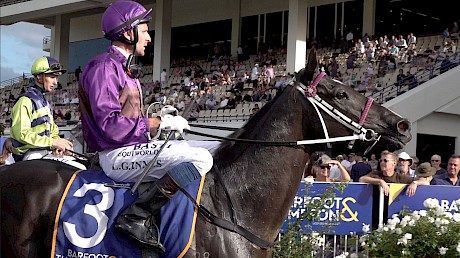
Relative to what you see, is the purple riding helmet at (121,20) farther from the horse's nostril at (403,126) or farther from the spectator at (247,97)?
the spectator at (247,97)

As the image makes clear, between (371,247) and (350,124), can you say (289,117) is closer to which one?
(350,124)

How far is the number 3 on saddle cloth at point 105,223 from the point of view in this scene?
3.81 m

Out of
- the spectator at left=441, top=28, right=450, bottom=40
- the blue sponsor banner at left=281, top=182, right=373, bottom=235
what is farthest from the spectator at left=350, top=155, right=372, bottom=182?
the spectator at left=441, top=28, right=450, bottom=40

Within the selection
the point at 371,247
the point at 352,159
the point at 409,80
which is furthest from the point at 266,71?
the point at 371,247

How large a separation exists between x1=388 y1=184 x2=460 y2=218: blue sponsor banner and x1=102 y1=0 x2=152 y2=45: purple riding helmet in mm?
4055

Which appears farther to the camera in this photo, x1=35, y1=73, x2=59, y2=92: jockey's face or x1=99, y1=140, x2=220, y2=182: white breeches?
x1=35, y1=73, x2=59, y2=92: jockey's face

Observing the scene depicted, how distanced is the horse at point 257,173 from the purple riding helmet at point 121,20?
92 centimetres

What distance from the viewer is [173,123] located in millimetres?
4039

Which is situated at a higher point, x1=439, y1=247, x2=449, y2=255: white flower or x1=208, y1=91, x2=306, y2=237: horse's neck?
x1=208, y1=91, x2=306, y2=237: horse's neck

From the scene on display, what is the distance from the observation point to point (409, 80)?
61.7ft

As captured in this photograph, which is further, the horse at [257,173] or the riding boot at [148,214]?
the horse at [257,173]

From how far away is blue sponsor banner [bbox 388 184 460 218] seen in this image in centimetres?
709

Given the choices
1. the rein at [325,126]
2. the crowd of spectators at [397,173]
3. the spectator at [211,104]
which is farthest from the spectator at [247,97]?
the rein at [325,126]

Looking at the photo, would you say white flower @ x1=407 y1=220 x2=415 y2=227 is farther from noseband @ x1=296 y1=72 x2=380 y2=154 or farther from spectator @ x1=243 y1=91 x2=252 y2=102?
spectator @ x1=243 y1=91 x2=252 y2=102
